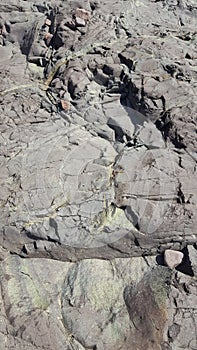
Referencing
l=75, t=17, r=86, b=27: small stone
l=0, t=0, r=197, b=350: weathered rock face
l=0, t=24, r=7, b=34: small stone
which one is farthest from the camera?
l=0, t=24, r=7, b=34: small stone

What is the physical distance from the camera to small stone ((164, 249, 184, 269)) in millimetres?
4777

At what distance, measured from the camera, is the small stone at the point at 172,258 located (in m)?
4.78

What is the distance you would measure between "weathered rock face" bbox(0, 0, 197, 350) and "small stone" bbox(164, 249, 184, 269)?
3.4 inches

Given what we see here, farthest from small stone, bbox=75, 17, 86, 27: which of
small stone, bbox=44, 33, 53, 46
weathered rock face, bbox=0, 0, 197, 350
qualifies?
small stone, bbox=44, 33, 53, 46

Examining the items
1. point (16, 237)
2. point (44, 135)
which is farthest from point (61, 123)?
point (16, 237)

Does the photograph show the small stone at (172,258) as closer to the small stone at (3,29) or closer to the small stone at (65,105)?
the small stone at (65,105)

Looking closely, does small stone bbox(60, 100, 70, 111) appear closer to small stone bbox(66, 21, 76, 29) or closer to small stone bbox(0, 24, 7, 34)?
small stone bbox(66, 21, 76, 29)

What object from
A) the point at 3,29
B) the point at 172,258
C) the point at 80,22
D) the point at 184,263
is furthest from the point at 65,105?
the point at 184,263

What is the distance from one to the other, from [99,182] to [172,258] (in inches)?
50.2

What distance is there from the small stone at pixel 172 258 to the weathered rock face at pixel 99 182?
87 mm

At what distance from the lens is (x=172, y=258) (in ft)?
15.8

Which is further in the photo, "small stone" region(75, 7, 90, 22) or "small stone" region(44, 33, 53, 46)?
"small stone" region(44, 33, 53, 46)

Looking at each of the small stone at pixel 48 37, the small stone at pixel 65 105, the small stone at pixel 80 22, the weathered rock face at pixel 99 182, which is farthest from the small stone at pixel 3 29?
the small stone at pixel 65 105

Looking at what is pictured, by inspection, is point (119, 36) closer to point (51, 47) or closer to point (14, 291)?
point (51, 47)
